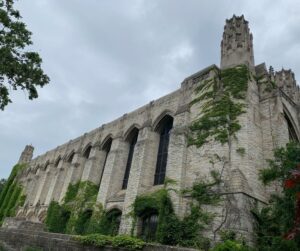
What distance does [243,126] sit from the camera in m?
12.9

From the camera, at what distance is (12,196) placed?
3494 centimetres

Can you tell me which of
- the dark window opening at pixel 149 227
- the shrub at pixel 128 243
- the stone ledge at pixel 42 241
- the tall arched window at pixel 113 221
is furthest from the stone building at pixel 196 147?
the stone ledge at pixel 42 241

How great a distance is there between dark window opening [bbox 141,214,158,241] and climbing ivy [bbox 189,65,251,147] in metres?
4.43

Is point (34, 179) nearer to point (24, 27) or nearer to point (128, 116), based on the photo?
point (128, 116)

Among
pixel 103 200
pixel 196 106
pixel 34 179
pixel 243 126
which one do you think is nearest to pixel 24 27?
pixel 196 106

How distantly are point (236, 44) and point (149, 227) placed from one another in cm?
1140

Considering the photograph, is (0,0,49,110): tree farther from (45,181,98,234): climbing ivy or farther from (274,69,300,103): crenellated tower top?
(274,69,300,103): crenellated tower top

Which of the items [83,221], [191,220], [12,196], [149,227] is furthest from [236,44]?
[12,196]

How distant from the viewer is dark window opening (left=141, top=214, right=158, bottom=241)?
45.3 ft

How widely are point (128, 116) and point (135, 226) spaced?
9179 mm

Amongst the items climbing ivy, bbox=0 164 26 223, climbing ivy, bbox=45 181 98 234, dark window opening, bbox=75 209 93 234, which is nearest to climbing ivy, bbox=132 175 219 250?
climbing ivy, bbox=45 181 98 234

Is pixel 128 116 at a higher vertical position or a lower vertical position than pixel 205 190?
higher

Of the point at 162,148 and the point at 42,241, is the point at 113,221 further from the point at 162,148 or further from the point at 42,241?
the point at 42,241

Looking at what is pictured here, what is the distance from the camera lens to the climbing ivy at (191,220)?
1139cm
